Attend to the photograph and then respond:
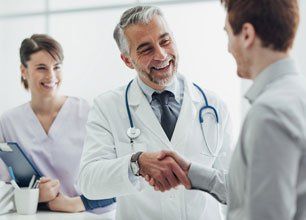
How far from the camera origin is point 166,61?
1.63 m

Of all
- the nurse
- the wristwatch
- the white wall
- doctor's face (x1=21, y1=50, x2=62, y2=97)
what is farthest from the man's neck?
the white wall

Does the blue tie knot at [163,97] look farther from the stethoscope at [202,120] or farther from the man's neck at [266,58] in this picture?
the man's neck at [266,58]

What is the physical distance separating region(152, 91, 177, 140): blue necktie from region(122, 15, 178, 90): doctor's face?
0.03 meters

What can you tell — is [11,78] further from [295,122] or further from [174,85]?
[295,122]

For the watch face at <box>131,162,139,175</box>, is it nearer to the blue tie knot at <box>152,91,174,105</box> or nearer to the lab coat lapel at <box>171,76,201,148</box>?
the lab coat lapel at <box>171,76,201,148</box>

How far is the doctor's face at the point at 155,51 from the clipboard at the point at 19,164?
66cm

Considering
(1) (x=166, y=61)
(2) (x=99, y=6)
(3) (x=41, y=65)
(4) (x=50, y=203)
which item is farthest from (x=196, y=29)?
(4) (x=50, y=203)

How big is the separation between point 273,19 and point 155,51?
775 millimetres

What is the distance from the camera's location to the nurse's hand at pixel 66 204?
192cm

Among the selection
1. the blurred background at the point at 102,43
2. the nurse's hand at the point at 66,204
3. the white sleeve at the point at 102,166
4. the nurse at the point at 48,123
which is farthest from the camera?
the blurred background at the point at 102,43

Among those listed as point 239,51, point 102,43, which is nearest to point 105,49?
point 102,43

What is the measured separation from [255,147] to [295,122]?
8 centimetres

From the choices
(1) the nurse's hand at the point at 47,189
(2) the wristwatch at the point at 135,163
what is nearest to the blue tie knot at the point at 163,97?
(2) the wristwatch at the point at 135,163

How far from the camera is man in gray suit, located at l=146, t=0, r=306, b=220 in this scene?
31.3 inches
